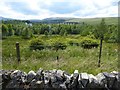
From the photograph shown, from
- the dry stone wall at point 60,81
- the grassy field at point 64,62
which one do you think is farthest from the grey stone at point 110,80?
the grassy field at point 64,62

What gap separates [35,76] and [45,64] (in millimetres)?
2071

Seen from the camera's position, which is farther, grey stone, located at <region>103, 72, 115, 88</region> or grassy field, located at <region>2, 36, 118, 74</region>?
grassy field, located at <region>2, 36, 118, 74</region>

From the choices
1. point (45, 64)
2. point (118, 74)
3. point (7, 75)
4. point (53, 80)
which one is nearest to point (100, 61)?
point (45, 64)

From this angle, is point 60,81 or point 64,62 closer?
point 60,81

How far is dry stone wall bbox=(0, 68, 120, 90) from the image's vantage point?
485cm

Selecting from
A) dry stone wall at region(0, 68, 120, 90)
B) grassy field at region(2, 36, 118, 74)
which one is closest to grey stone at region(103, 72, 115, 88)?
dry stone wall at region(0, 68, 120, 90)

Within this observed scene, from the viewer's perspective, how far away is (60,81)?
4953mm

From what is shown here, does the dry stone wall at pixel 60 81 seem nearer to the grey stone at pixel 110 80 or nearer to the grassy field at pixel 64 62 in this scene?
the grey stone at pixel 110 80

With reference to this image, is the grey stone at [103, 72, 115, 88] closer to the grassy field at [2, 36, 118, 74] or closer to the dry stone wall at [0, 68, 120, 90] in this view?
the dry stone wall at [0, 68, 120, 90]

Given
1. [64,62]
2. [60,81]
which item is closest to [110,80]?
[60,81]

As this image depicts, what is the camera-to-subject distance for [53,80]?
194 inches

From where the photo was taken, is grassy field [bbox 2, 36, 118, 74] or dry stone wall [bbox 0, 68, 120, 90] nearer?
dry stone wall [bbox 0, 68, 120, 90]

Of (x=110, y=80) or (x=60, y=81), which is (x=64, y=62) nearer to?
(x=60, y=81)

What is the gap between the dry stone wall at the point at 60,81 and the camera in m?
4.85
